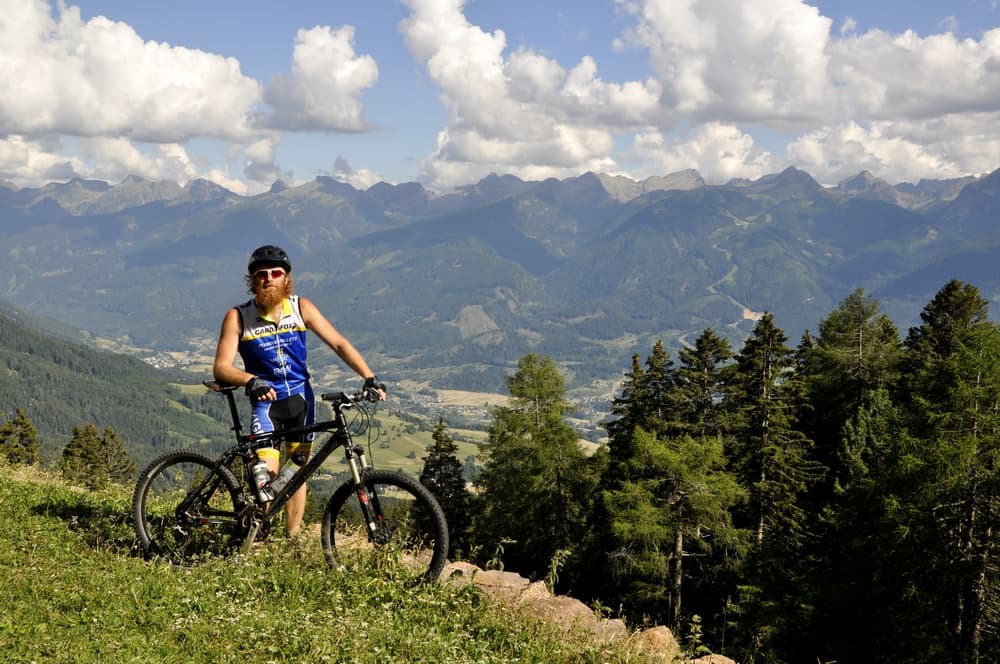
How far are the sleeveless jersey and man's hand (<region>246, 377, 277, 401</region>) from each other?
444 mm

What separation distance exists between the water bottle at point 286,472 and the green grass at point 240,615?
23.8 inches

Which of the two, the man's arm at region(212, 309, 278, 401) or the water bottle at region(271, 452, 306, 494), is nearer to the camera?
the man's arm at region(212, 309, 278, 401)

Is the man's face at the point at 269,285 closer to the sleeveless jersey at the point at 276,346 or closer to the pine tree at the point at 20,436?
the sleeveless jersey at the point at 276,346

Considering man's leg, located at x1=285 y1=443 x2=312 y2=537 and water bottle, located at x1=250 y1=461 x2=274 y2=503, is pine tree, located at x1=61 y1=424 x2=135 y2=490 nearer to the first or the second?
man's leg, located at x1=285 y1=443 x2=312 y2=537

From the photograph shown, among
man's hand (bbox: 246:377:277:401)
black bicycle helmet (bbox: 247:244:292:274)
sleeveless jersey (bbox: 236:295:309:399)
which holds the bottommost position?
man's hand (bbox: 246:377:277:401)

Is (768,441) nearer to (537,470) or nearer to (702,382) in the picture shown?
(702,382)

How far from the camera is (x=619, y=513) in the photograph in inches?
1132

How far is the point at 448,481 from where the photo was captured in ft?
141

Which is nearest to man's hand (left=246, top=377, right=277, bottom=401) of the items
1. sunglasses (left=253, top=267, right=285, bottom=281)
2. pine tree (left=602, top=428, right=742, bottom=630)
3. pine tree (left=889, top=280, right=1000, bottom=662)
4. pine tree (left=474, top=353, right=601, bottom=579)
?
sunglasses (left=253, top=267, right=285, bottom=281)

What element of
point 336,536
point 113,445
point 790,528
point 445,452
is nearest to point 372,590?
point 336,536

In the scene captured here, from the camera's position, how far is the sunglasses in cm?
726

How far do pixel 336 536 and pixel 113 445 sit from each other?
6269 cm

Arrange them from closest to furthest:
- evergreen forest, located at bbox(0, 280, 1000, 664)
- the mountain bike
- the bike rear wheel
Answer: the mountain bike < the bike rear wheel < evergreen forest, located at bbox(0, 280, 1000, 664)

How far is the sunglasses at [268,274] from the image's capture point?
23.8ft
